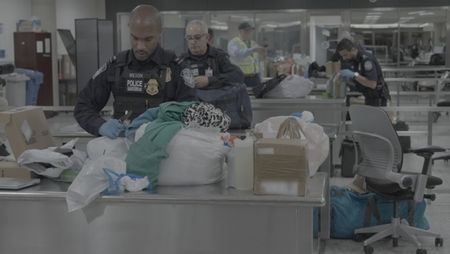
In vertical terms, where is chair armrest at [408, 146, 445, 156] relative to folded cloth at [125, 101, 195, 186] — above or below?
below

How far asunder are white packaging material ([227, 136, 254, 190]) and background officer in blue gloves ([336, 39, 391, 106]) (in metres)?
3.61

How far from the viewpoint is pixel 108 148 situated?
2.38 m

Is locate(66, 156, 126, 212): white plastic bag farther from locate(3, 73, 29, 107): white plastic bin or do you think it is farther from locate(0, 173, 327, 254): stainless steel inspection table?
locate(3, 73, 29, 107): white plastic bin

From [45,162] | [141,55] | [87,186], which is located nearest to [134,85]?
[141,55]

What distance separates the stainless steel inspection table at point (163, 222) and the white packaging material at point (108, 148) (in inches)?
8.3

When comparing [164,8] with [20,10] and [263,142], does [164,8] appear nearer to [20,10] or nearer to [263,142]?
[20,10]

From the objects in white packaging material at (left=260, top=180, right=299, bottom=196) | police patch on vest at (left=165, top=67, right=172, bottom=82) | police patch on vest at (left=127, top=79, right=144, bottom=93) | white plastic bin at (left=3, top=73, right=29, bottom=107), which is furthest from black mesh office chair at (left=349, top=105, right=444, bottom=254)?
white plastic bin at (left=3, top=73, right=29, bottom=107)

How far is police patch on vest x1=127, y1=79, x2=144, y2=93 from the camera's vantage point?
2.80 meters

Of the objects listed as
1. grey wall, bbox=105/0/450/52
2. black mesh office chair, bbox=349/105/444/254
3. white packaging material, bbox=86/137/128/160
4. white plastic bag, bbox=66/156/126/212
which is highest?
grey wall, bbox=105/0/450/52

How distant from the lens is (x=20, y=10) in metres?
10.8

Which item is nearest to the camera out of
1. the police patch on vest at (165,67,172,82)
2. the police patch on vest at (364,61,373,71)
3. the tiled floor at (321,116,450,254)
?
the police patch on vest at (165,67,172,82)

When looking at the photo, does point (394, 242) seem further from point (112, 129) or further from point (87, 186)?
point (87, 186)

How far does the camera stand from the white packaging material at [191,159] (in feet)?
7.22

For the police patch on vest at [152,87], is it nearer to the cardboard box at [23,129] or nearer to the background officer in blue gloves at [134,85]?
the background officer in blue gloves at [134,85]
